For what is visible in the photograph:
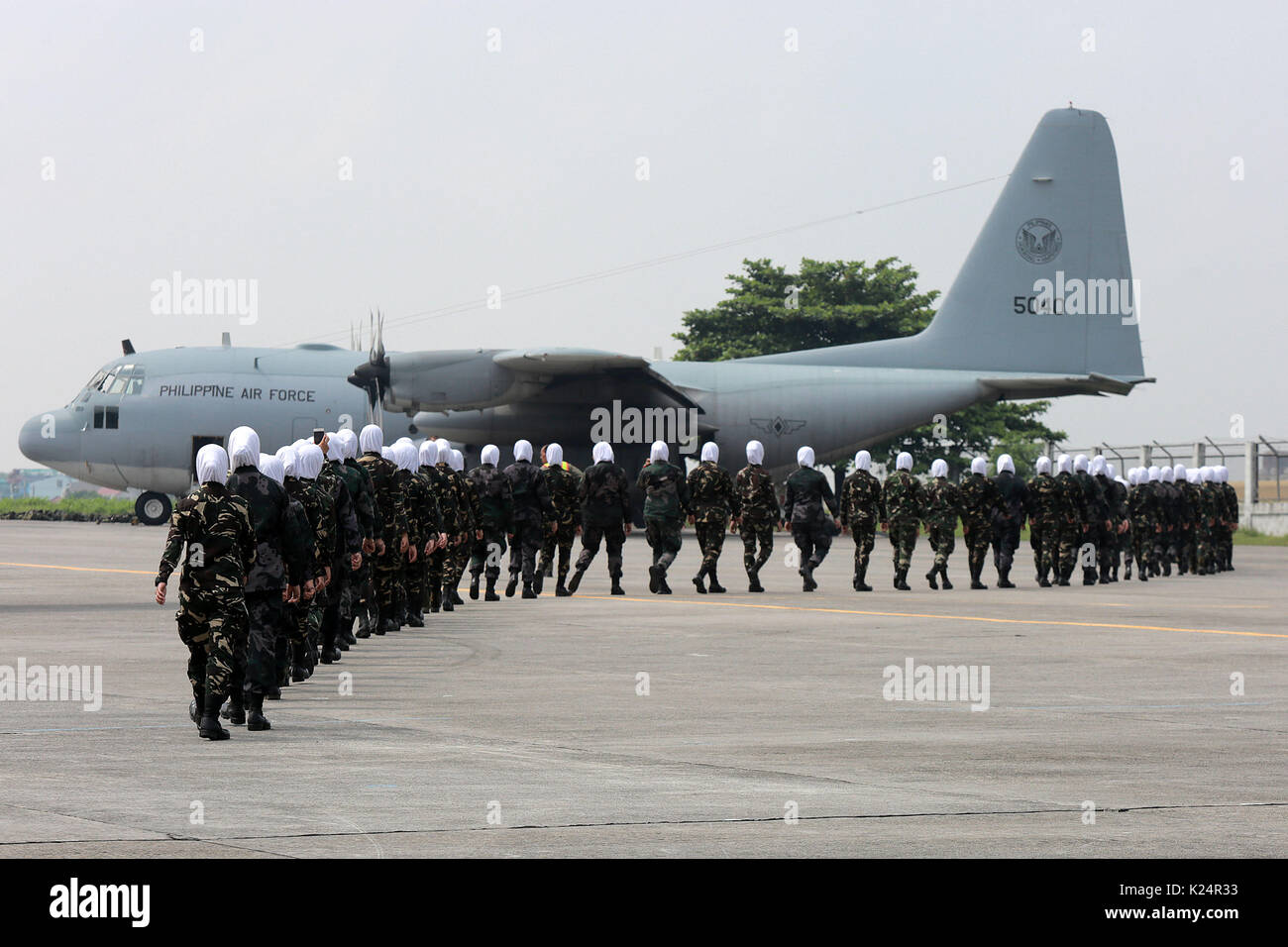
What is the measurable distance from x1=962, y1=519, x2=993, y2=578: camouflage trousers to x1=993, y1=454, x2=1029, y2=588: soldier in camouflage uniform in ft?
0.87

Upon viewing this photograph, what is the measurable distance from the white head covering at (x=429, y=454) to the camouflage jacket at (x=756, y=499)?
6.17 meters

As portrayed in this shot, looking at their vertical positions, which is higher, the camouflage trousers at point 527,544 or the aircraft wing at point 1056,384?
the aircraft wing at point 1056,384

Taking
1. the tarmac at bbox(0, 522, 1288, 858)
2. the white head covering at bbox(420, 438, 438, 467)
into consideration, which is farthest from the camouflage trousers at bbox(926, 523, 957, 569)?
the white head covering at bbox(420, 438, 438, 467)

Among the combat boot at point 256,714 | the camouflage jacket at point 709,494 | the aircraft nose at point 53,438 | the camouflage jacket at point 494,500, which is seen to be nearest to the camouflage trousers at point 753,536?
the camouflage jacket at point 709,494

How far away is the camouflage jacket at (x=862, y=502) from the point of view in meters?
25.3

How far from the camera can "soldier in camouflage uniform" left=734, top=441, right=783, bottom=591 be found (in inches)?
973

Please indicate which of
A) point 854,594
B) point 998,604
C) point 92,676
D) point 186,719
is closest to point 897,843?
point 186,719

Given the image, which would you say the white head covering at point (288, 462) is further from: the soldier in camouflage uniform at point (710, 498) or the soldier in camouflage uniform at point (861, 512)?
the soldier in camouflage uniform at point (861, 512)

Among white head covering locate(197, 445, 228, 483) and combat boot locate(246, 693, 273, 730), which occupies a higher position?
white head covering locate(197, 445, 228, 483)

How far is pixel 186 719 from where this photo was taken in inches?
449

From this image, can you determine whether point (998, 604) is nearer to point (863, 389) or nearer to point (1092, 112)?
point (863, 389)

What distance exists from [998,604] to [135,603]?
11103 millimetres

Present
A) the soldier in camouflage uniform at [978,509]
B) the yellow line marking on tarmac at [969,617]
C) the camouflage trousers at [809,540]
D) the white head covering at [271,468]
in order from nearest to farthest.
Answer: the white head covering at [271,468] → the yellow line marking on tarmac at [969,617] → the camouflage trousers at [809,540] → the soldier in camouflage uniform at [978,509]

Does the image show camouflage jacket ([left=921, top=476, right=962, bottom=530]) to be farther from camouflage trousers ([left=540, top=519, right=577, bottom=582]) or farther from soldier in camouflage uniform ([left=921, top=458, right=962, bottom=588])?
camouflage trousers ([left=540, top=519, right=577, bottom=582])
